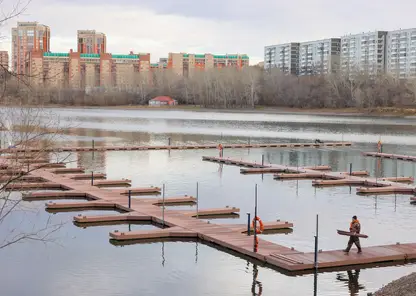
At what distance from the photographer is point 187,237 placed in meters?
18.1

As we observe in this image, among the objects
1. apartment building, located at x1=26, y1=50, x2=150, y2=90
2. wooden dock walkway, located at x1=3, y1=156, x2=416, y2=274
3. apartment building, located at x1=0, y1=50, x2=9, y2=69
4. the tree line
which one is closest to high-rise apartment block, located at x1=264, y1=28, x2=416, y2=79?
the tree line

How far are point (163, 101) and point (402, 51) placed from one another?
5055 cm

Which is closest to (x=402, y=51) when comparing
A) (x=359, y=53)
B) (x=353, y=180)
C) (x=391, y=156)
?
(x=359, y=53)

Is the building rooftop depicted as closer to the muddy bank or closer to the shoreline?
the shoreline

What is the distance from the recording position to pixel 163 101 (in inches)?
5187

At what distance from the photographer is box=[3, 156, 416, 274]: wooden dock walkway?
1552cm

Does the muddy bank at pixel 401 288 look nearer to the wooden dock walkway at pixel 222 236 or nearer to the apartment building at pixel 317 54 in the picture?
the wooden dock walkway at pixel 222 236

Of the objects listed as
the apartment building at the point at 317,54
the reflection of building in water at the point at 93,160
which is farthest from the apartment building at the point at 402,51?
the reflection of building in water at the point at 93,160

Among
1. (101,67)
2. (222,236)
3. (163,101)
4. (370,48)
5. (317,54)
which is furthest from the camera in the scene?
(101,67)

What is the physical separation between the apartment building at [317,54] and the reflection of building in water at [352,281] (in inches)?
5243

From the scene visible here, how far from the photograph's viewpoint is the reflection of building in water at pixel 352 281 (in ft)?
47.0

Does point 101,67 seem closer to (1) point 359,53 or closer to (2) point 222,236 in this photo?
(1) point 359,53

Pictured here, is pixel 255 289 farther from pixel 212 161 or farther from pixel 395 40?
pixel 395 40

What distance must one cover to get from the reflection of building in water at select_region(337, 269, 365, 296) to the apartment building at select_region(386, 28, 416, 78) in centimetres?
12745
